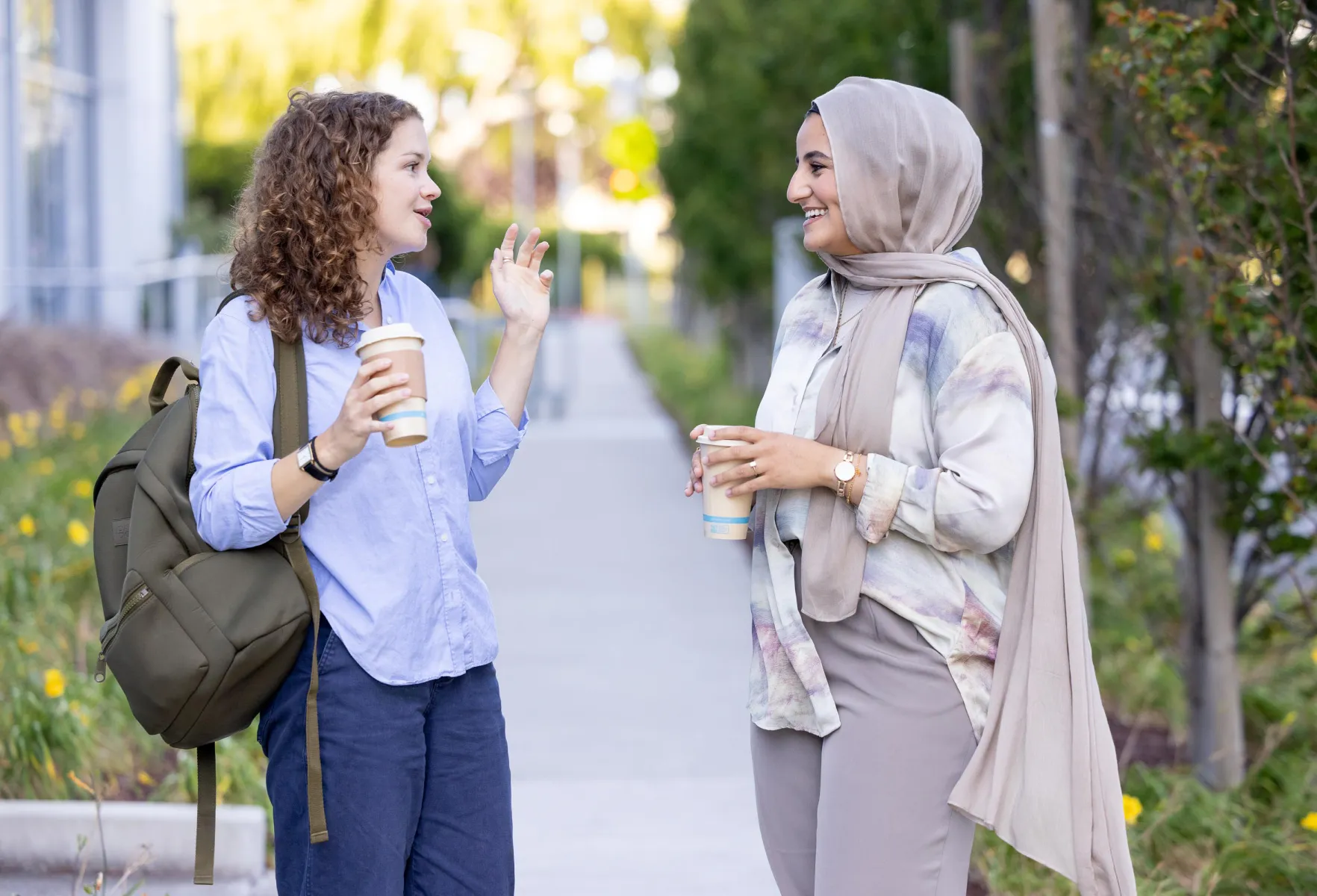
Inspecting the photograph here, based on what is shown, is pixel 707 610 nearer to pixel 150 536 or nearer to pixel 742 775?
pixel 742 775

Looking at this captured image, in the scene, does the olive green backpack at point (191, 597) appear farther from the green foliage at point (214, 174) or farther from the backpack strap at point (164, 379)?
the green foliage at point (214, 174)

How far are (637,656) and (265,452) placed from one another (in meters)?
4.40

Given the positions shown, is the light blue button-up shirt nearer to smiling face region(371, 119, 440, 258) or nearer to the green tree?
smiling face region(371, 119, 440, 258)

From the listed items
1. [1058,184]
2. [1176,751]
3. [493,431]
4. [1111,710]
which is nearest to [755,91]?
[1058,184]

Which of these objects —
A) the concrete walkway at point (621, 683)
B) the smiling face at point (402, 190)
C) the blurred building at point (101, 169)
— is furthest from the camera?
the blurred building at point (101, 169)

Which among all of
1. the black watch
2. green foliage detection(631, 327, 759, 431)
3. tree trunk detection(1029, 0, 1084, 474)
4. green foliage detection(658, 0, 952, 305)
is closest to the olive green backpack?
the black watch

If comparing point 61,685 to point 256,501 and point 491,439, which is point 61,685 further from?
point 256,501

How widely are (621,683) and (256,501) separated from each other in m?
4.07

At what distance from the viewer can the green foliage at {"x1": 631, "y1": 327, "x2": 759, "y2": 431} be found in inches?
505

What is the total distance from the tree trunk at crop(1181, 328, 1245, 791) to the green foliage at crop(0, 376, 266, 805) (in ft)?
9.22

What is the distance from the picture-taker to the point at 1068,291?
5652mm

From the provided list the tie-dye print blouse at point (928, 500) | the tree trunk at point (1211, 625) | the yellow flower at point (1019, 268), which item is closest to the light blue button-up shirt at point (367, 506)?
the tie-dye print blouse at point (928, 500)

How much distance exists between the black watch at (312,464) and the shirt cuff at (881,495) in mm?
A: 800

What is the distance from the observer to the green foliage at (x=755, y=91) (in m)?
8.34
